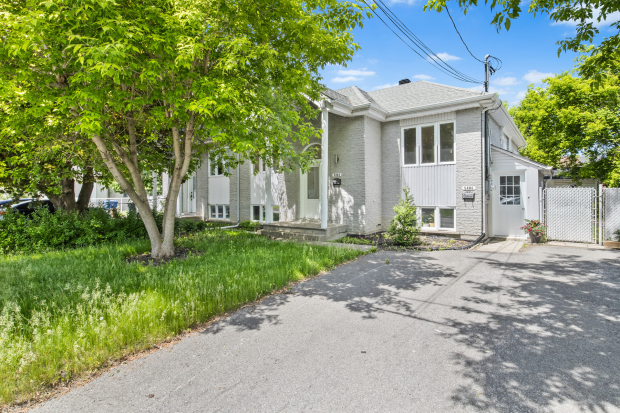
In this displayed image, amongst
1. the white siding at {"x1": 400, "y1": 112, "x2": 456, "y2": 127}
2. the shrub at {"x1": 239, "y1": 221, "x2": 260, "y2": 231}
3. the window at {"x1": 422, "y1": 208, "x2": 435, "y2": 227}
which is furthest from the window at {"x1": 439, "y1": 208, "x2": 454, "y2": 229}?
the shrub at {"x1": 239, "y1": 221, "x2": 260, "y2": 231}

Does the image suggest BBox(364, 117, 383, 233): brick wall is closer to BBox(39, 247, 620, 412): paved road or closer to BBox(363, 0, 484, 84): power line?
BBox(363, 0, 484, 84): power line

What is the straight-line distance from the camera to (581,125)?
16016 millimetres

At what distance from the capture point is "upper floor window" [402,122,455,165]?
35.6ft

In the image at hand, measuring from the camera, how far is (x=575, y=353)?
10.8 ft

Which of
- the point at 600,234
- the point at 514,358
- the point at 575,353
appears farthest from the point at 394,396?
the point at 600,234

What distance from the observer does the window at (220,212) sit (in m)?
16.3

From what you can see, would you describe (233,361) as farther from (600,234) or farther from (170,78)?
(600,234)

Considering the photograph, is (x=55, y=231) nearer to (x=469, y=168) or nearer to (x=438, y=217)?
(x=438, y=217)

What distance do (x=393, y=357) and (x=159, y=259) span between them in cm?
606

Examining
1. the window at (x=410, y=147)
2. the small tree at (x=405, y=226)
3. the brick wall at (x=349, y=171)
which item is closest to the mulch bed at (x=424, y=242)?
the small tree at (x=405, y=226)

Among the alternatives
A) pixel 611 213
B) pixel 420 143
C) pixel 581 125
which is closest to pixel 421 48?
pixel 420 143

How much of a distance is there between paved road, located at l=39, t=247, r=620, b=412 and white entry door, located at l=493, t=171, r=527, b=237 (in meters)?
5.80

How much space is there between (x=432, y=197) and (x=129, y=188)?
9.25 m

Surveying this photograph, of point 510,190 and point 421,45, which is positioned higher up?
point 421,45
